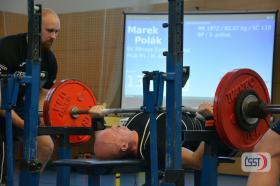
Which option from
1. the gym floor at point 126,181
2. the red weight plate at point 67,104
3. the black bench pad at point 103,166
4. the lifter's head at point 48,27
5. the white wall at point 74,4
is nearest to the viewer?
the black bench pad at point 103,166

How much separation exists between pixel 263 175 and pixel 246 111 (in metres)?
0.94

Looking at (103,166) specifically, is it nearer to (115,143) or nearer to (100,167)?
(100,167)

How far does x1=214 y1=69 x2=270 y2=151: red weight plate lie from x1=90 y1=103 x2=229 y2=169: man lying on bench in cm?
26

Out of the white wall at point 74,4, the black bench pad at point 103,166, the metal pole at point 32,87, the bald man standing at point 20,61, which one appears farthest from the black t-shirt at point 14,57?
the white wall at point 74,4

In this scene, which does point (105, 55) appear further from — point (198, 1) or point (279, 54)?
point (279, 54)

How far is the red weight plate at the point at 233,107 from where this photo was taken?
246 centimetres

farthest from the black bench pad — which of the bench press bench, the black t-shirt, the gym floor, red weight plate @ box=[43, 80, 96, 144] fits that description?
the gym floor

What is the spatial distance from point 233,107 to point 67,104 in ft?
4.72

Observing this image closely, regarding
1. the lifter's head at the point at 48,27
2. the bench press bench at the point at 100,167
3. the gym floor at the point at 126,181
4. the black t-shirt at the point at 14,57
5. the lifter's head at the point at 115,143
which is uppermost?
the lifter's head at the point at 48,27

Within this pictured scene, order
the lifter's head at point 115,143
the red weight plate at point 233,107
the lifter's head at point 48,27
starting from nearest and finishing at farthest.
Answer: the red weight plate at point 233,107
the lifter's head at point 115,143
the lifter's head at point 48,27

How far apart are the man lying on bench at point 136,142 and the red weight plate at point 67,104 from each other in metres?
0.54

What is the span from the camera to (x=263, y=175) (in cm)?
161

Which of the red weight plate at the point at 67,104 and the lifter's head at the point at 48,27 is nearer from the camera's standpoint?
the red weight plate at the point at 67,104

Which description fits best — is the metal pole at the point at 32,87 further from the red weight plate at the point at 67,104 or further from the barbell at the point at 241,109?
the barbell at the point at 241,109
